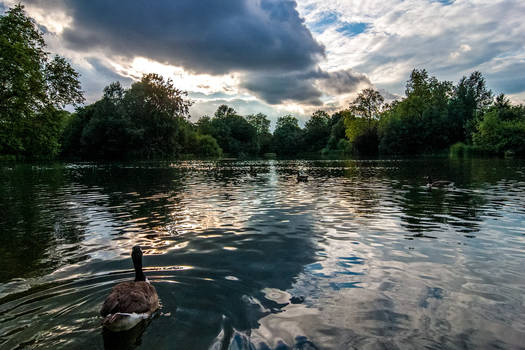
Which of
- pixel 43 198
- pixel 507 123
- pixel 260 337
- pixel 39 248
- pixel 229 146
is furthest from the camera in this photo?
pixel 229 146

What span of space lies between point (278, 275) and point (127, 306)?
323 cm

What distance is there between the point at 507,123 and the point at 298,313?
3398 inches

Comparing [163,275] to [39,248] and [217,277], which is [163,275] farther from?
[39,248]

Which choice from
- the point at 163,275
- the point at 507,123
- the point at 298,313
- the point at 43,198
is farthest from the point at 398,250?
the point at 507,123

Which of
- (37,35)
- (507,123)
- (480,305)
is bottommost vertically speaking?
(480,305)

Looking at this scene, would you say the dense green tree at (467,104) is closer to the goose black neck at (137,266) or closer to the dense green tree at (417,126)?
the dense green tree at (417,126)

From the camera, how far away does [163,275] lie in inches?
266

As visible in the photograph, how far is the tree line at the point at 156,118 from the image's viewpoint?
89.1ft

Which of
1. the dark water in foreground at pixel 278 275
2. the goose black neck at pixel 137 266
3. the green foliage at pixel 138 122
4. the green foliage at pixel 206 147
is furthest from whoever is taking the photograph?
the green foliage at pixel 206 147

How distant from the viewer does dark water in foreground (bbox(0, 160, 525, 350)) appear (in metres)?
4.54

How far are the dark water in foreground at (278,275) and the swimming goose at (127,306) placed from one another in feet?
0.61

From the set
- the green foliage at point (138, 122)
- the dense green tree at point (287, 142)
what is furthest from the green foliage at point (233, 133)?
the green foliage at point (138, 122)

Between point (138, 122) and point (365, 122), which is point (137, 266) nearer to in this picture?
point (138, 122)

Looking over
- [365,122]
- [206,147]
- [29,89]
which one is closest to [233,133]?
[206,147]
